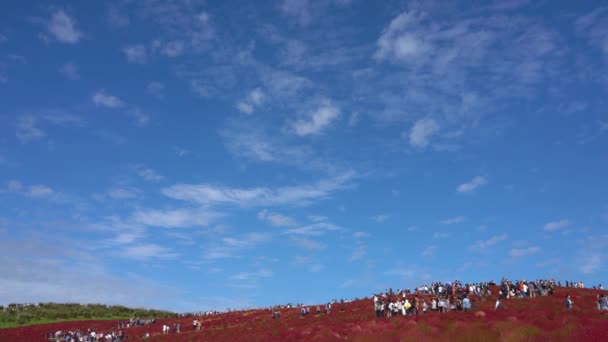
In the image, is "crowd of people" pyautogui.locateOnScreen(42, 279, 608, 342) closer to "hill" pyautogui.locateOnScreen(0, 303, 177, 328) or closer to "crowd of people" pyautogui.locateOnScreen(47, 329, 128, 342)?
"crowd of people" pyautogui.locateOnScreen(47, 329, 128, 342)

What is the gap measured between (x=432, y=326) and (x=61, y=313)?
61.3 m

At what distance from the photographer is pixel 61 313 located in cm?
6775

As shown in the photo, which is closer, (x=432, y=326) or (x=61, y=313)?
(x=432, y=326)

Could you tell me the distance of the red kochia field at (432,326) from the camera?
17.6 metres

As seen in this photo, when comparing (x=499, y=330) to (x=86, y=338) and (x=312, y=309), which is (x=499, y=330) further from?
(x=86, y=338)

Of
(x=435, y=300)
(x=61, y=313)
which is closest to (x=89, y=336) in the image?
(x=61, y=313)

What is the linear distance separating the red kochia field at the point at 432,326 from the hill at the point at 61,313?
6.60 meters

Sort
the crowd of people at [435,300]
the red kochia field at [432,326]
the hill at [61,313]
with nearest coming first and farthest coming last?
the red kochia field at [432,326]
the crowd of people at [435,300]
the hill at [61,313]

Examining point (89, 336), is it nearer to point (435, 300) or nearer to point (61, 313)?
point (61, 313)

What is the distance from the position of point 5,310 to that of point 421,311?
195 ft

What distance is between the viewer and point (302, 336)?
26625 millimetres

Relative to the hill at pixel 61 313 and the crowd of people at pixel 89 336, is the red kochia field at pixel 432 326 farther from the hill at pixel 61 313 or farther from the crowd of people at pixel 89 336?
the hill at pixel 61 313

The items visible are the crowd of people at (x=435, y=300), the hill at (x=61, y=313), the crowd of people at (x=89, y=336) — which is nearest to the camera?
the crowd of people at (x=435, y=300)

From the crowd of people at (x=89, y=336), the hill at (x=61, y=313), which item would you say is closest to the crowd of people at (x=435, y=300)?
the crowd of people at (x=89, y=336)
